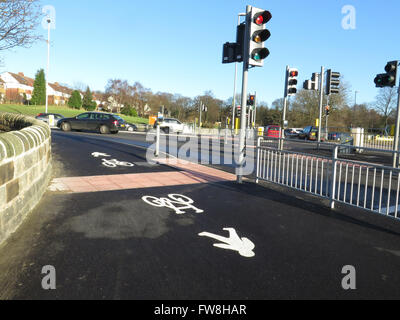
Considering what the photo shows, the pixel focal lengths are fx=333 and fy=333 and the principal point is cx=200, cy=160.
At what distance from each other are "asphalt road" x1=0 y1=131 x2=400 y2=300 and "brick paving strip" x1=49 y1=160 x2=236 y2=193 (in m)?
0.61

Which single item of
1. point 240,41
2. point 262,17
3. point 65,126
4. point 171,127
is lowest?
point 65,126

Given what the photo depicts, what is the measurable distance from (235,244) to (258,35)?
16.9 ft

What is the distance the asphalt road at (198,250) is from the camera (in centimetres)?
301

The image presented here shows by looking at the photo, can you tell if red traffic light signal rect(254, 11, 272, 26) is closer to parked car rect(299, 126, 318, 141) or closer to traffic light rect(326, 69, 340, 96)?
traffic light rect(326, 69, 340, 96)

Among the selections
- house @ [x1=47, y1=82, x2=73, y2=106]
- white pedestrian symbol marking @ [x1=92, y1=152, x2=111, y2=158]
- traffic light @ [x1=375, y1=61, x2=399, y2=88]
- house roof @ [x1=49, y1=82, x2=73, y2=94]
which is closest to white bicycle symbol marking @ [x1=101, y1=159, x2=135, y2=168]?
white pedestrian symbol marking @ [x1=92, y1=152, x2=111, y2=158]

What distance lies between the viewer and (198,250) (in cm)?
391

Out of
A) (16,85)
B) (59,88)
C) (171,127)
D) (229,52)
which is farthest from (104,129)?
(59,88)

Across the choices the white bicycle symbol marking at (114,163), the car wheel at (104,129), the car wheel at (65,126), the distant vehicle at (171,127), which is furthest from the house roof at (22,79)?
the white bicycle symbol marking at (114,163)

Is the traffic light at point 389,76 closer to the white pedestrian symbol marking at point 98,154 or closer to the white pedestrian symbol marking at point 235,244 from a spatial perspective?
the white pedestrian symbol marking at point 98,154

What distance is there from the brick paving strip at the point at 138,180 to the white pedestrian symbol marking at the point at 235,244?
3.31 m

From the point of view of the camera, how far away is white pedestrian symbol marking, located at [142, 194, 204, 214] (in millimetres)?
5719

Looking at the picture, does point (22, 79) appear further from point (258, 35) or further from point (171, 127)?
point (258, 35)

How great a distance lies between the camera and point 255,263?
11.8ft
